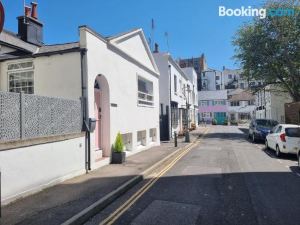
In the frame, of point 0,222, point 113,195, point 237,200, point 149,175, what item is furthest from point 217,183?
point 0,222

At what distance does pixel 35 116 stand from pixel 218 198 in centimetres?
510

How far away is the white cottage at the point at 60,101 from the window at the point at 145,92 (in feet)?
5.40

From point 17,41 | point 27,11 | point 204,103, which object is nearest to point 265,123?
point 27,11

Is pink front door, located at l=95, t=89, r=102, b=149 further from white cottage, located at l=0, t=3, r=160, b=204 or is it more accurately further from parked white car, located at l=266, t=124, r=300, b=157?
parked white car, located at l=266, t=124, r=300, b=157

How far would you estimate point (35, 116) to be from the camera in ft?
25.2

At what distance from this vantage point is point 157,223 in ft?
17.5

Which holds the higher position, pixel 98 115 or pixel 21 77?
pixel 21 77

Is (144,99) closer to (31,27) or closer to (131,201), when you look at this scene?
(31,27)

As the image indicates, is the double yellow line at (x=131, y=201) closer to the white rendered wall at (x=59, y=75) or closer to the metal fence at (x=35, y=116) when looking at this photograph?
the metal fence at (x=35, y=116)

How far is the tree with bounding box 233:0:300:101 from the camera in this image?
1051 inches

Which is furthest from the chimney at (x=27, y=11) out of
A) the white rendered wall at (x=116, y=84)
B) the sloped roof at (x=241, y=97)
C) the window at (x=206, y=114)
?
the sloped roof at (x=241, y=97)

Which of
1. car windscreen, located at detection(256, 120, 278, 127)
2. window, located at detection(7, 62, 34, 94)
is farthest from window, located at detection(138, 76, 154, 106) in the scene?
car windscreen, located at detection(256, 120, 278, 127)

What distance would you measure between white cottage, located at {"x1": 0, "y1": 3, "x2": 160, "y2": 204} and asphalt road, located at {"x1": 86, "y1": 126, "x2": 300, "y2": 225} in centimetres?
229

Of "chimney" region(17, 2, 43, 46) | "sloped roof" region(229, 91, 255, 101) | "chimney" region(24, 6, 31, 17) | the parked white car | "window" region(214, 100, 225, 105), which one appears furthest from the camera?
"sloped roof" region(229, 91, 255, 101)
